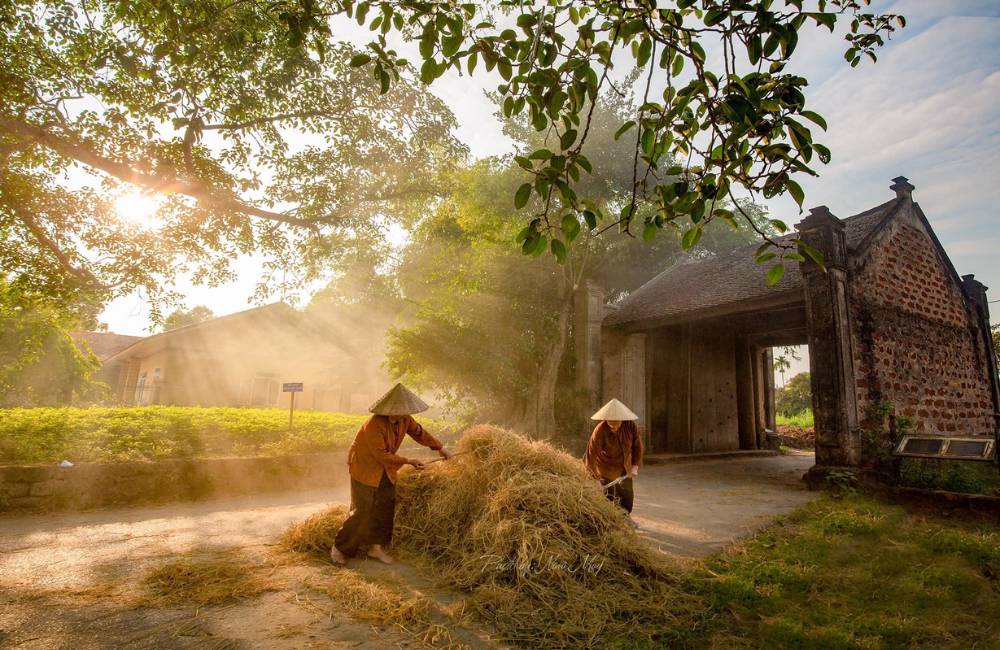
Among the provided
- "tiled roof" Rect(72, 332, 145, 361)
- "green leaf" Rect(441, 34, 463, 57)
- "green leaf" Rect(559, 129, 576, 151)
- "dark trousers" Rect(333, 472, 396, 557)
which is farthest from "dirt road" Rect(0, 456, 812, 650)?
"tiled roof" Rect(72, 332, 145, 361)

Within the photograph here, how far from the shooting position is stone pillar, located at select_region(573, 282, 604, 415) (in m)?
13.8

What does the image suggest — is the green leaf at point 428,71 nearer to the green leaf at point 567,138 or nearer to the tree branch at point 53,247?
the green leaf at point 567,138

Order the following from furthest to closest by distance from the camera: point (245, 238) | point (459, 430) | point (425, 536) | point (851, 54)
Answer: point (459, 430), point (245, 238), point (425, 536), point (851, 54)

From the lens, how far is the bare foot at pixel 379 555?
4.67 m

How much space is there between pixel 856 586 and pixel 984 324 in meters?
13.8

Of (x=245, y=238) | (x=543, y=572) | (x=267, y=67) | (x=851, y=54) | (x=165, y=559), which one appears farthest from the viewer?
(x=245, y=238)

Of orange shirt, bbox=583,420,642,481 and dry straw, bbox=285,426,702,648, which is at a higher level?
orange shirt, bbox=583,420,642,481

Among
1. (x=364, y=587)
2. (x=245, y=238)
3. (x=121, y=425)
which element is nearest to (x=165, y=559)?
→ (x=364, y=587)

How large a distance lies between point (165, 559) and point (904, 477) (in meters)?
10.9

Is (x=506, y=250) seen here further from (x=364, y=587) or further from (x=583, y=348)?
(x=364, y=587)

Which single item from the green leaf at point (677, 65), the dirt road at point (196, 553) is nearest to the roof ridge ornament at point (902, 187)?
the dirt road at point (196, 553)

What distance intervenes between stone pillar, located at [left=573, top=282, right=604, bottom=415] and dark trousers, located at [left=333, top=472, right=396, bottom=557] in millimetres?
9461

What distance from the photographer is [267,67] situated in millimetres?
8969

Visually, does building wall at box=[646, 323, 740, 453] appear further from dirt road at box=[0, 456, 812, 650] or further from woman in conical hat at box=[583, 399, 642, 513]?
woman in conical hat at box=[583, 399, 642, 513]
